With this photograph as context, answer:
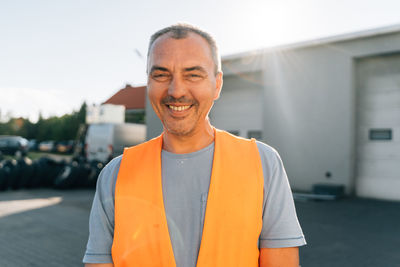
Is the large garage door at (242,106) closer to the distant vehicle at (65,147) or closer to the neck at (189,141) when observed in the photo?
the neck at (189,141)

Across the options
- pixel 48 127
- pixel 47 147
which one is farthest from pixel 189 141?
pixel 48 127

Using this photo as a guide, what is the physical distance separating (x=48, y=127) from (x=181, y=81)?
5384 cm

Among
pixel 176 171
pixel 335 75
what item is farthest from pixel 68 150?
pixel 176 171

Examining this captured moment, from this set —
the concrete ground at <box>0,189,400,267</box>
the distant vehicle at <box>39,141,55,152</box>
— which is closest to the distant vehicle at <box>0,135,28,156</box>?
the distant vehicle at <box>39,141,55,152</box>

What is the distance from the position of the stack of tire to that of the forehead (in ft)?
35.4

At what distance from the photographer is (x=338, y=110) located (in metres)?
10.7

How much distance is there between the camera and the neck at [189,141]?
5.82ft

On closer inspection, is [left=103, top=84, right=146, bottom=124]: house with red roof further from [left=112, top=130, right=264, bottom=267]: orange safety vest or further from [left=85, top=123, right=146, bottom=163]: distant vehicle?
[left=112, top=130, right=264, bottom=267]: orange safety vest

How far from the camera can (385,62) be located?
10352 mm

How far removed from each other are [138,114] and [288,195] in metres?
28.9

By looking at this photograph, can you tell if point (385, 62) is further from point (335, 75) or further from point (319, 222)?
point (319, 222)

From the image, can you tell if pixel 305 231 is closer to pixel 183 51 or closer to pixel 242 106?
pixel 183 51

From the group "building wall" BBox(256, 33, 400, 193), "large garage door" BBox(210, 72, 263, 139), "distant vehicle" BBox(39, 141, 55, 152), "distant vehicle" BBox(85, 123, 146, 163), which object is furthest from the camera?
"distant vehicle" BBox(39, 141, 55, 152)

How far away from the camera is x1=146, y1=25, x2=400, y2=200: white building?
10.2 meters
